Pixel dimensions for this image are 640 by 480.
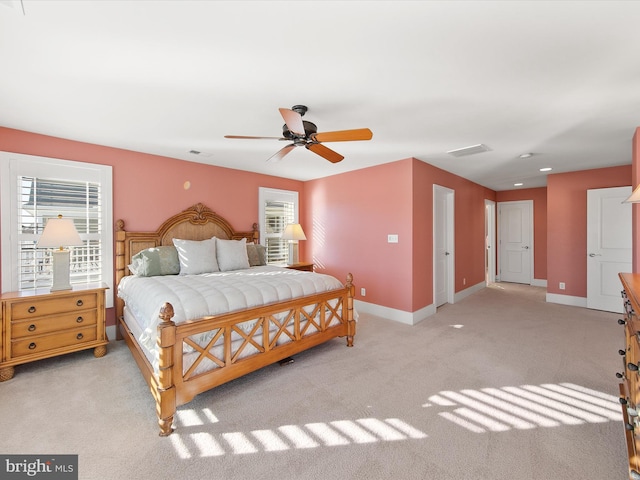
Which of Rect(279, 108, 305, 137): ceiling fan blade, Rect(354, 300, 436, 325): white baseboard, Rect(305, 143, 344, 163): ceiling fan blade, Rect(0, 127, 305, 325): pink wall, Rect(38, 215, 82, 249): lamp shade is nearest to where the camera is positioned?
Rect(279, 108, 305, 137): ceiling fan blade

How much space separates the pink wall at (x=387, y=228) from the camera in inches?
161

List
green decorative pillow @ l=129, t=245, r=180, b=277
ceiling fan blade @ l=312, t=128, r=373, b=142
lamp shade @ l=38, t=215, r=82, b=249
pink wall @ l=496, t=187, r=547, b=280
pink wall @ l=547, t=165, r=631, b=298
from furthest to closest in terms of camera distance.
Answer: pink wall @ l=496, t=187, r=547, b=280, pink wall @ l=547, t=165, r=631, b=298, green decorative pillow @ l=129, t=245, r=180, b=277, lamp shade @ l=38, t=215, r=82, b=249, ceiling fan blade @ l=312, t=128, r=373, b=142

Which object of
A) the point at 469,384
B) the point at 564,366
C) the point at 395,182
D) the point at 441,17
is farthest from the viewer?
the point at 395,182

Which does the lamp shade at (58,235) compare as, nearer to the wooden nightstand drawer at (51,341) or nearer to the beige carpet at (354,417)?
the wooden nightstand drawer at (51,341)

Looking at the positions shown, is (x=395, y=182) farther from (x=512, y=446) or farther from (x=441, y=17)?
(x=512, y=446)

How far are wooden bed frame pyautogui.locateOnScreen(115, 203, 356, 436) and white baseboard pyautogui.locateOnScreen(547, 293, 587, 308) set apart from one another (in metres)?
4.39

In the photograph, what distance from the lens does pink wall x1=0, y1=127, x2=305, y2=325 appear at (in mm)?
3148

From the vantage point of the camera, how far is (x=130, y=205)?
3.65m

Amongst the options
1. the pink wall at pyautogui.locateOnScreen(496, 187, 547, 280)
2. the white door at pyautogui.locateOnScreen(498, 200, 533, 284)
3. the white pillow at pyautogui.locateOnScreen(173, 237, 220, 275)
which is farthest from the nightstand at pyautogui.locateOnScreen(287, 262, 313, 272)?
the pink wall at pyautogui.locateOnScreen(496, 187, 547, 280)

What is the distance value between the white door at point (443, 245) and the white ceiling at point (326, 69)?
162cm

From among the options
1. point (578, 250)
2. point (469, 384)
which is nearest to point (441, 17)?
point (469, 384)

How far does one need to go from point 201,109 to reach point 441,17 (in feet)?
6.55

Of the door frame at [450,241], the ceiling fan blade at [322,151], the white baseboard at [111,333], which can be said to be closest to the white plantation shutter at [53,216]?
the white baseboard at [111,333]

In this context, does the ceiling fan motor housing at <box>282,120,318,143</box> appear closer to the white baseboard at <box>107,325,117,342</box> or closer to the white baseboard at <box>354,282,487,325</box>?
the white baseboard at <box>354,282,487,325</box>
